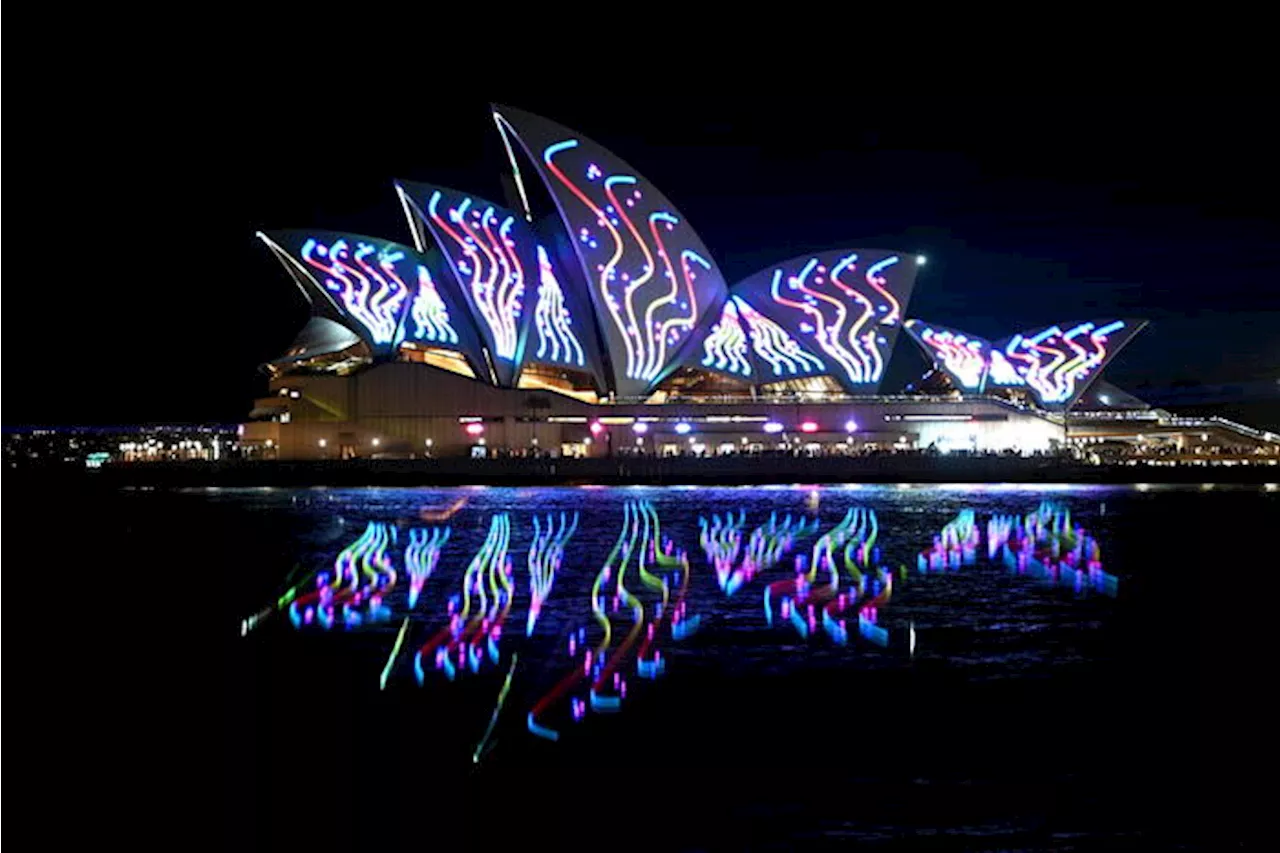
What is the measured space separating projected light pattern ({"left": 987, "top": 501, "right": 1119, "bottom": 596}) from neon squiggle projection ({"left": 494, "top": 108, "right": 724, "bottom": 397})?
21.5 m

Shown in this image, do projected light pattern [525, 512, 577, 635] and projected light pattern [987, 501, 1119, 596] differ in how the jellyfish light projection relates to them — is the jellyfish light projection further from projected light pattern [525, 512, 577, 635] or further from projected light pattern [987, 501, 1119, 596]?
projected light pattern [987, 501, 1119, 596]

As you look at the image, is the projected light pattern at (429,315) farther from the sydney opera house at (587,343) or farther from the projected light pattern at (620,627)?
the projected light pattern at (620,627)

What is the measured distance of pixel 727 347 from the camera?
5091 cm

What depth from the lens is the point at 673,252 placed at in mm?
48312

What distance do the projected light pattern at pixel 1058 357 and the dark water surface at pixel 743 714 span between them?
38.8m

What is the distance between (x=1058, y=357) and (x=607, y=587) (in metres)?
45.2

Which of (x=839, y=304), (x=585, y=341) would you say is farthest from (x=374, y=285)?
(x=839, y=304)

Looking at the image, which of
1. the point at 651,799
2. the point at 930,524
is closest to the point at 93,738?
the point at 651,799

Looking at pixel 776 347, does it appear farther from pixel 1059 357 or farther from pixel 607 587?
pixel 607 587

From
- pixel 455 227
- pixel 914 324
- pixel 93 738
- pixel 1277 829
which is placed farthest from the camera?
pixel 914 324

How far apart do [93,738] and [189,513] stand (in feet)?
68.1

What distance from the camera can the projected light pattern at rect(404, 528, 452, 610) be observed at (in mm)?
15742

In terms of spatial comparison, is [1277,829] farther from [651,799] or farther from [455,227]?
[455,227]

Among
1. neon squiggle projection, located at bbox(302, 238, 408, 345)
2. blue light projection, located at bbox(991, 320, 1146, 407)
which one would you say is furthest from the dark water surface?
blue light projection, located at bbox(991, 320, 1146, 407)
